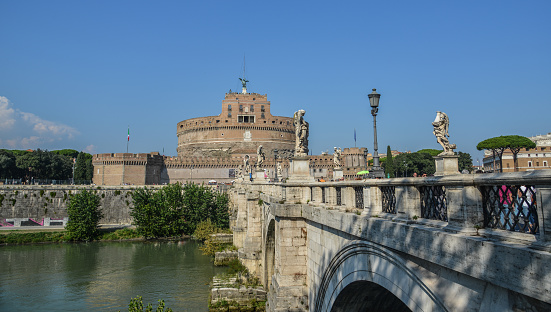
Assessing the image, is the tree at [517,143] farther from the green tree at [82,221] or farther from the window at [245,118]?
the window at [245,118]

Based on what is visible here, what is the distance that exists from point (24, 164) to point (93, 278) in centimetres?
5104

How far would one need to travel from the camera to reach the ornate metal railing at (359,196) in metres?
6.90

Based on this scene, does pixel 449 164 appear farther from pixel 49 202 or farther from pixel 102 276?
pixel 49 202

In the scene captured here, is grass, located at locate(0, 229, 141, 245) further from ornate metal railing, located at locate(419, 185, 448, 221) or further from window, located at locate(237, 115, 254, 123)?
window, located at locate(237, 115, 254, 123)

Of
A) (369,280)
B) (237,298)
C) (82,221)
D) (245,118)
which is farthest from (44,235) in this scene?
(245,118)

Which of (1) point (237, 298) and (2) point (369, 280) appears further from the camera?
(1) point (237, 298)

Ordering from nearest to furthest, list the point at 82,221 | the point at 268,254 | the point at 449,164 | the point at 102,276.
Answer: the point at 449,164 → the point at 268,254 → the point at 102,276 → the point at 82,221

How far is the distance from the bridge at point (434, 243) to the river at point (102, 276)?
13.7 m

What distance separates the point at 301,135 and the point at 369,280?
599 centimetres

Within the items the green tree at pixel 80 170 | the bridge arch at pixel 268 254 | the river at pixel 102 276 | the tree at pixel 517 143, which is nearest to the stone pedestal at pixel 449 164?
the bridge arch at pixel 268 254

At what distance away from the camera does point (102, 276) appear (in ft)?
88.6

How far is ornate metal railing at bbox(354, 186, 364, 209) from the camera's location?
22.6 feet

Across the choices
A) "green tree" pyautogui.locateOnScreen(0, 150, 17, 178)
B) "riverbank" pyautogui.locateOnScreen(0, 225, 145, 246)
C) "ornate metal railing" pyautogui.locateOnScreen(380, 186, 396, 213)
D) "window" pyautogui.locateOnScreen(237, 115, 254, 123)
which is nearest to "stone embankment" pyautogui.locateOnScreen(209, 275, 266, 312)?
"ornate metal railing" pyautogui.locateOnScreen(380, 186, 396, 213)

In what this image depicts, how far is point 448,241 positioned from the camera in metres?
3.79
